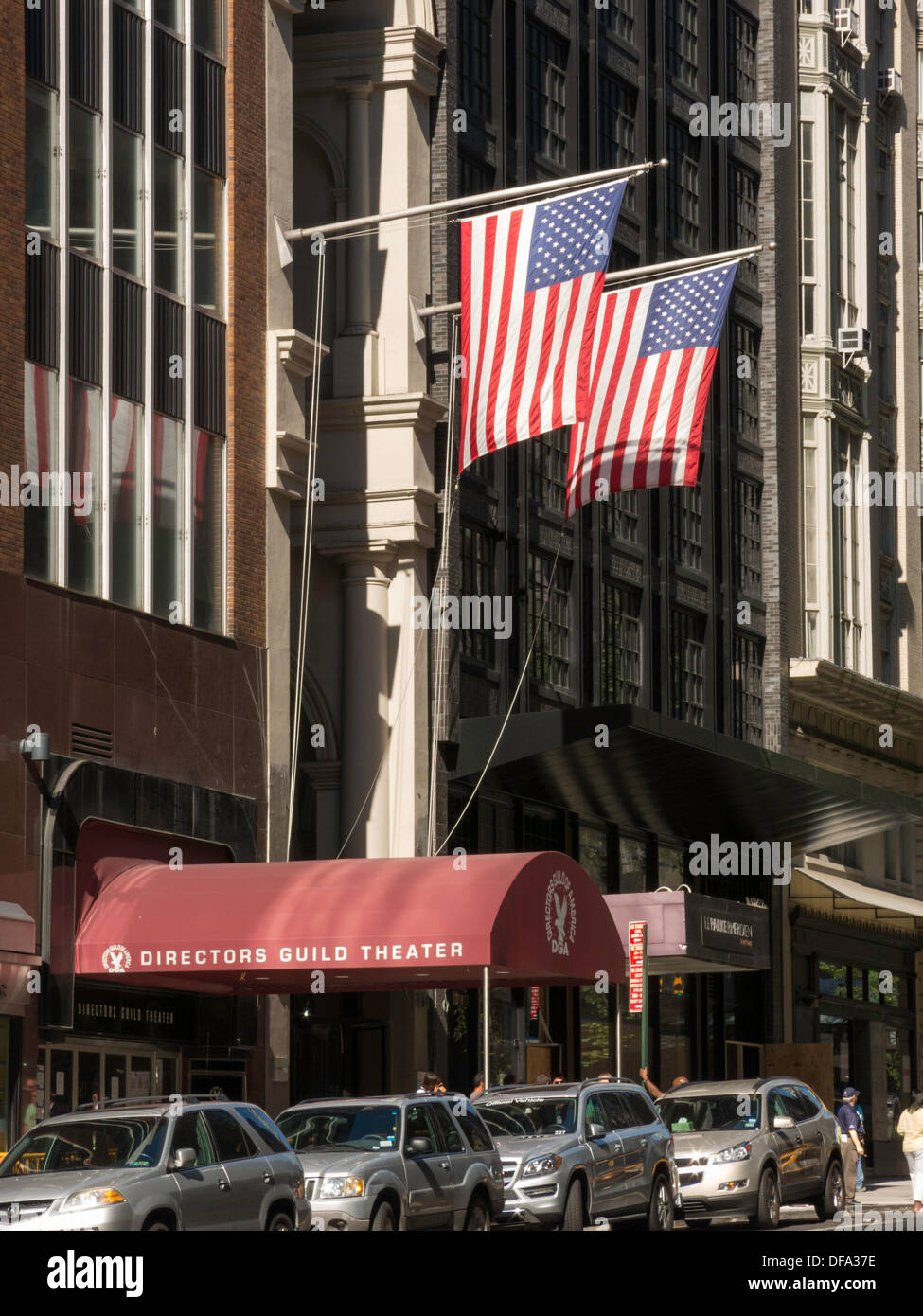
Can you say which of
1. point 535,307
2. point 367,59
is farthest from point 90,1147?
point 367,59

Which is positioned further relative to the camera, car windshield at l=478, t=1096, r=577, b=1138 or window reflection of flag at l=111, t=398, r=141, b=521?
window reflection of flag at l=111, t=398, r=141, b=521

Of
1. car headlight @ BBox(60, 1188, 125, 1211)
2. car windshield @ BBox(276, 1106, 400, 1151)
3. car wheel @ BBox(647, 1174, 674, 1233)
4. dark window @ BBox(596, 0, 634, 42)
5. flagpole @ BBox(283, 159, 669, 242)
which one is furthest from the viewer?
dark window @ BBox(596, 0, 634, 42)

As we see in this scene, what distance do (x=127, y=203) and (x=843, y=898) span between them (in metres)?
26.3

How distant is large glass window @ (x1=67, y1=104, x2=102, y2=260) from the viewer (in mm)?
→ 28844

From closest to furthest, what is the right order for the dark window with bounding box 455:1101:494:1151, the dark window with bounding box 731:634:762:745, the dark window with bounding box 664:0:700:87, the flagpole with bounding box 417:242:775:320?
the dark window with bounding box 455:1101:494:1151
the flagpole with bounding box 417:242:775:320
the dark window with bounding box 664:0:700:87
the dark window with bounding box 731:634:762:745

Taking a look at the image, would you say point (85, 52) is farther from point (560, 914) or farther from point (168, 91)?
point (560, 914)

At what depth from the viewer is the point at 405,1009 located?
34.7m

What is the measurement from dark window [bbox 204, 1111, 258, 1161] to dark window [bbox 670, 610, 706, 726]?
1010 inches

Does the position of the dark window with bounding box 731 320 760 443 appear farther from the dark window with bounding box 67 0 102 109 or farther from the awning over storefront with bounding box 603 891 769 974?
the dark window with bounding box 67 0 102 109

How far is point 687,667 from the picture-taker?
4628cm

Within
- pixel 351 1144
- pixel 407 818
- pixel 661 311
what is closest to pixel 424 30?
pixel 661 311

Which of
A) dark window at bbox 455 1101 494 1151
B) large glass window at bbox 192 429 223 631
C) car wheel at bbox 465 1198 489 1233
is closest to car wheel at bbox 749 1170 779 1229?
dark window at bbox 455 1101 494 1151

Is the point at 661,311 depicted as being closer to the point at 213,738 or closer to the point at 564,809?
the point at 213,738
